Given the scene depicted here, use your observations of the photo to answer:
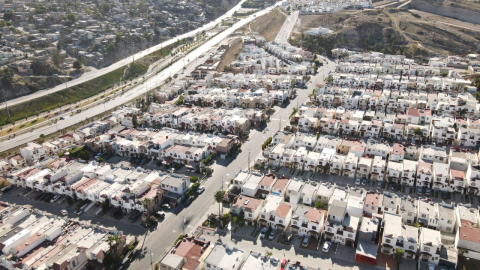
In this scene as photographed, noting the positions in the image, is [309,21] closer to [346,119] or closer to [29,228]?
[346,119]

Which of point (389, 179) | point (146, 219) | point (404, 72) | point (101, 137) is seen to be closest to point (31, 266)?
point (146, 219)

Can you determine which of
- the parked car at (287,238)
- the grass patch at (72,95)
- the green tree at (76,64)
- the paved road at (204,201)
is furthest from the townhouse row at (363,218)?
the green tree at (76,64)

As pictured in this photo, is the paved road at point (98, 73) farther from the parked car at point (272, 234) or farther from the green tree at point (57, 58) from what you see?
the parked car at point (272, 234)

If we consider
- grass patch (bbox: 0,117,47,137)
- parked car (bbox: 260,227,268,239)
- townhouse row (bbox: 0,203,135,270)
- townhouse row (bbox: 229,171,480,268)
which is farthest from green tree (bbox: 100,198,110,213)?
grass patch (bbox: 0,117,47,137)

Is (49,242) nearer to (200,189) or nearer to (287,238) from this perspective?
(200,189)

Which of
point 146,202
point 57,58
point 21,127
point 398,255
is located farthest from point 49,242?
point 57,58
